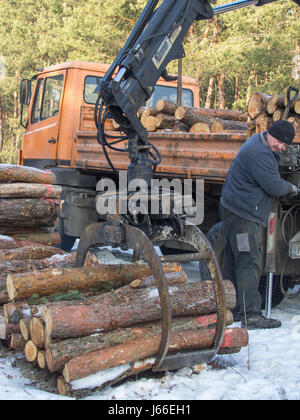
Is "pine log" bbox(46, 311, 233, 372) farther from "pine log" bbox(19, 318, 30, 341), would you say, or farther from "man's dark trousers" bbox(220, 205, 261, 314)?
"man's dark trousers" bbox(220, 205, 261, 314)

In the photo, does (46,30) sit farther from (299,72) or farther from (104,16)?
(299,72)

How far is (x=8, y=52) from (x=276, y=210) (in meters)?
28.4

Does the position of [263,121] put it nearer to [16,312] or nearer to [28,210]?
[28,210]

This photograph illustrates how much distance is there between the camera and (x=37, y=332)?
135 inches

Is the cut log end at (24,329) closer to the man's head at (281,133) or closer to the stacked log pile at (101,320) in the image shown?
the stacked log pile at (101,320)

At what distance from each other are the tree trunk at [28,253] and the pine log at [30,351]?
4.30ft

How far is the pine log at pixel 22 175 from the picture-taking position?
230 inches

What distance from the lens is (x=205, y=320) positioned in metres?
3.77

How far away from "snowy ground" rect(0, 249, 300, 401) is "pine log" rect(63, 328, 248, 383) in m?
0.10

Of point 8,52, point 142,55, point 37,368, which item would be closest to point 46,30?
point 8,52

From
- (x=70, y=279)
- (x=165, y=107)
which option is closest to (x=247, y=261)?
(x=70, y=279)

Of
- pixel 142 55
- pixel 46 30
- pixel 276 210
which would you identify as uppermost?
pixel 46 30

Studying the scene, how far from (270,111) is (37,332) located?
328cm

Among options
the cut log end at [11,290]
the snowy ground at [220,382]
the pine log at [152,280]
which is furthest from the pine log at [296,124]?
the cut log end at [11,290]
